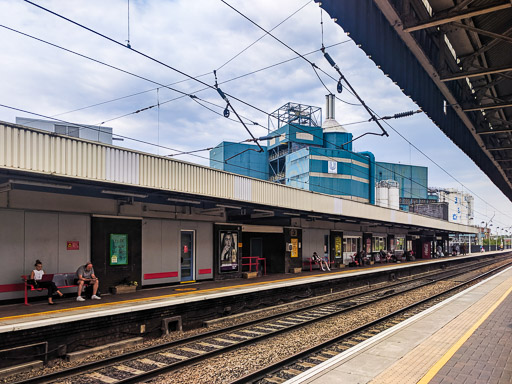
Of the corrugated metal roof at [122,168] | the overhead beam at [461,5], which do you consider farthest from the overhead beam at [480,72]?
the corrugated metal roof at [122,168]

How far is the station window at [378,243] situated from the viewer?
3453 centimetres

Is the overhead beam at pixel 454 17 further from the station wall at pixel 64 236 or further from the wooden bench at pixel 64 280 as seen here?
the wooden bench at pixel 64 280

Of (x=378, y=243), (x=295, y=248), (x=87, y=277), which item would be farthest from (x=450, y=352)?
(x=378, y=243)

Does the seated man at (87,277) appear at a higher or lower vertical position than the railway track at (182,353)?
higher

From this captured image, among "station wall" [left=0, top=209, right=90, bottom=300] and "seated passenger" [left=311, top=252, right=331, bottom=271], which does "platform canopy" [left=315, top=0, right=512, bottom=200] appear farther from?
"seated passenger" [left=311, top=252, right=331, bottom=271]

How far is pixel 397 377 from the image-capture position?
640cm

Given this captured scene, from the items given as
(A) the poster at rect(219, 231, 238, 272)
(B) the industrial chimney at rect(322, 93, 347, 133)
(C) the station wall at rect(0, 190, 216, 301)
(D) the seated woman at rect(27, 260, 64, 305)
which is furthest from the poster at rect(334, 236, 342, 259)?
(B) the industrial chimney at rect(322, 93, 347, 133)

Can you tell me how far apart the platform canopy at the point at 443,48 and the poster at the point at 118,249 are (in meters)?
9.97

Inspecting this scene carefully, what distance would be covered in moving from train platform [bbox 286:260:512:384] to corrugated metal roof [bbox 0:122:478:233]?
24.0ft

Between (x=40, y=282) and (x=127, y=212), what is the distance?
3.76m

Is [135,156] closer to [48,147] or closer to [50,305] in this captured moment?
[48,147]

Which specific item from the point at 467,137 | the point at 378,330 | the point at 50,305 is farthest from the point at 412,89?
the point at 50,305

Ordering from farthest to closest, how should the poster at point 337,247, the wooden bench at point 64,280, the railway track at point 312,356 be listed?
the poster at point 337,247 < the wooden bench at point 64,280 < the railway track at point 312,356

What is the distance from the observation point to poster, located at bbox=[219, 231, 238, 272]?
730 inches
